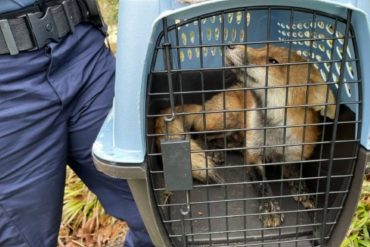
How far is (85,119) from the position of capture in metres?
1.59

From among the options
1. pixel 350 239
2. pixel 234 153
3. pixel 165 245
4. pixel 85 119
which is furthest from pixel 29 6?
pixel 350 239

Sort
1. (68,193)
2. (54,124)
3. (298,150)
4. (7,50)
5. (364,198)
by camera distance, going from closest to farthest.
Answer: (7,50) < (54,124) < (298,150) < (364,198) < (68,193)

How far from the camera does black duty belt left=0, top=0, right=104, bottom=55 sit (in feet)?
4.33

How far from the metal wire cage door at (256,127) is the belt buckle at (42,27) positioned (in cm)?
35

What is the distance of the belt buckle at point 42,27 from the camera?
1.35 meters

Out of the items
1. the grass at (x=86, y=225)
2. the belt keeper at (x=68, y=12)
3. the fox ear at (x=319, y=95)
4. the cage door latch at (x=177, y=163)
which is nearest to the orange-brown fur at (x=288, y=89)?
the fox ear at (x=319, y=95)

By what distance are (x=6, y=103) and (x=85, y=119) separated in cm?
29

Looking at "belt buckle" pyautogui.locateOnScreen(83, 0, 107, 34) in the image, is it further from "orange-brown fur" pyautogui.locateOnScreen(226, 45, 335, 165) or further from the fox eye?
the fox eye

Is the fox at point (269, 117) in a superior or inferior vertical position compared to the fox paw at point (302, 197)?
superior

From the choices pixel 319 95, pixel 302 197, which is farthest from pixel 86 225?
pixel 319 95

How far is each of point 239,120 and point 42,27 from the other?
104 cm

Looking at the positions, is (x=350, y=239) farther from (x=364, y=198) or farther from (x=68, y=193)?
(x=68, y=193)

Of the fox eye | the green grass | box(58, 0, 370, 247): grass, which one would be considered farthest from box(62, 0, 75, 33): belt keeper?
the green grass

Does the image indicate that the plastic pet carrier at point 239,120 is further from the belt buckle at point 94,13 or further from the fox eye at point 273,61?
the belt buckle at point 94,13
